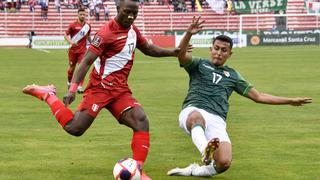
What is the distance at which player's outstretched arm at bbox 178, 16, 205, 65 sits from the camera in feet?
30.2

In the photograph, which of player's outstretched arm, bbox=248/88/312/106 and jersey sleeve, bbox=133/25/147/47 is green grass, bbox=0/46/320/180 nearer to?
player's outstretched arm, bbox=248/88/312/106

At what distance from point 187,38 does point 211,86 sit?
30.9 inches

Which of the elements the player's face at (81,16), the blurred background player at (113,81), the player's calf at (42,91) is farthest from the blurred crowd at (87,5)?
the blurred background player at (113,81)

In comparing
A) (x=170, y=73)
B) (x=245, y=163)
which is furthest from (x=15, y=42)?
(x=245, y=163)

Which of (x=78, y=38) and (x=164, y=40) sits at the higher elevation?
(x=78, y=38)

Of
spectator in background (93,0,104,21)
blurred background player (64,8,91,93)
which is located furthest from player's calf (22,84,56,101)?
spectator in background (93,0,104,21)

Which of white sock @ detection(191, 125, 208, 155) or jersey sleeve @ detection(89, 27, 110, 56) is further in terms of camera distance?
jersey sleeve @ detection(89, 27, 110, 56)

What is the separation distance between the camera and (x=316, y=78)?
26.3m

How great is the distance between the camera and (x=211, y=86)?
9625 mm

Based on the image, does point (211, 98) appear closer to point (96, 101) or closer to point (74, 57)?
point (96, 101)

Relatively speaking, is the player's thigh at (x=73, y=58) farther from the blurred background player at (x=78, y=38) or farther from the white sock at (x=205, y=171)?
the white sock at (x=205, y=171)

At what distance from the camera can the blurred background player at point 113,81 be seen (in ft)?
29.5

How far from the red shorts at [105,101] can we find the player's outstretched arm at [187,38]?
3.00ft

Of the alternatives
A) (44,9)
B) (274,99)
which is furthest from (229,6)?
(274,99)
